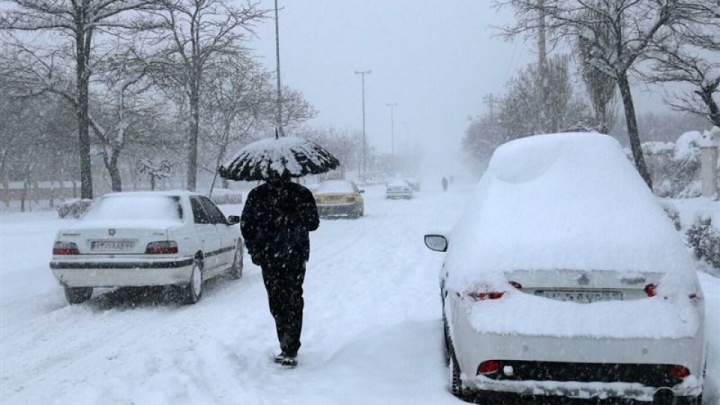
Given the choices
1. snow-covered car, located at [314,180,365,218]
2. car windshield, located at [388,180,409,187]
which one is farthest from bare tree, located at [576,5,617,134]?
car windshield, located at [388,180,409,187]

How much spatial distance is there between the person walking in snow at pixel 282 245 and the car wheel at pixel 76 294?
4.13m

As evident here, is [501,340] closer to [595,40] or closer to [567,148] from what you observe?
[567,148]

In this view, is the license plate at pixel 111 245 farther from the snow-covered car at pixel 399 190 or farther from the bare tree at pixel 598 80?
the snow-covered car at pixel 399 190

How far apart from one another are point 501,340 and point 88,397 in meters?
3.04

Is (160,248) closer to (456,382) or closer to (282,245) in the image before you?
(282,245)

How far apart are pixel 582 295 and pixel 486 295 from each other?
53cm

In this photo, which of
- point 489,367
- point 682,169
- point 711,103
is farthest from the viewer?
point 682,169

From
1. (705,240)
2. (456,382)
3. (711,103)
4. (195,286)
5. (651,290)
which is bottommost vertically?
(195,286)

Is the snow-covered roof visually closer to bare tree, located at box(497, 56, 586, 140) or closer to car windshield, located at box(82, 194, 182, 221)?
car windshield, located at box(82, 194, 182, 221)

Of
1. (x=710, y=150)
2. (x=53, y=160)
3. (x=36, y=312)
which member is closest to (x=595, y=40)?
(x=710, y=150)

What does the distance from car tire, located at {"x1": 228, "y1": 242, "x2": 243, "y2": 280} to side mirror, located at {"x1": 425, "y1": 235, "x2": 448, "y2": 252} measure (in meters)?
5.73

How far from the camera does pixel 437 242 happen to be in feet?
18.0

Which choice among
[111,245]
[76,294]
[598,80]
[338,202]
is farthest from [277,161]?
[338,202]

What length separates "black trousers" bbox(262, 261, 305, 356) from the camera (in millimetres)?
5156
